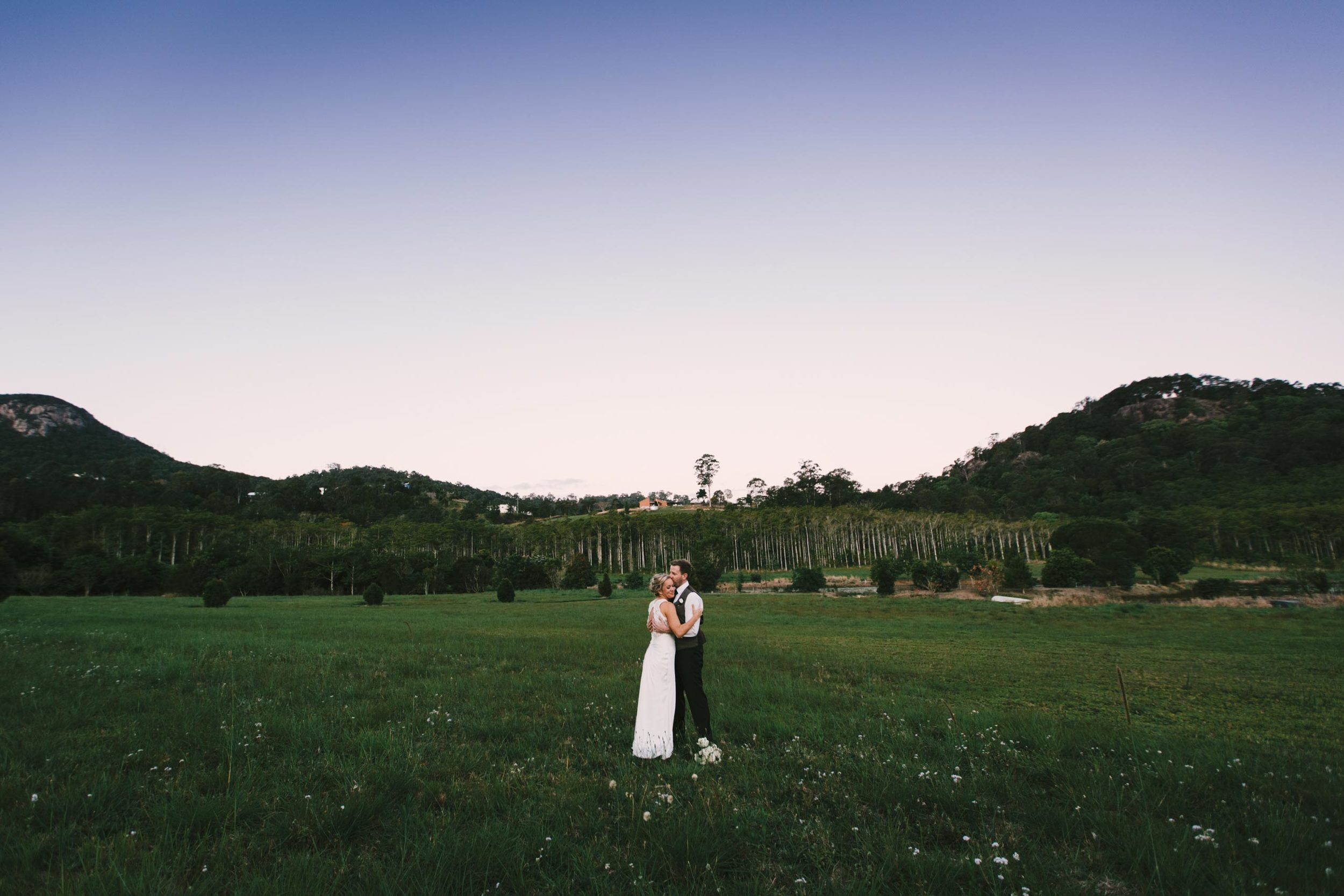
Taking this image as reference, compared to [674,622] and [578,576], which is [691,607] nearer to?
[674,622]

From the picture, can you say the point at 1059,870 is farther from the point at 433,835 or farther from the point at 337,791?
the point at 337,791

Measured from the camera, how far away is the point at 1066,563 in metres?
52.9

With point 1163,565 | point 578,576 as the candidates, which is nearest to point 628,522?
point 578,576

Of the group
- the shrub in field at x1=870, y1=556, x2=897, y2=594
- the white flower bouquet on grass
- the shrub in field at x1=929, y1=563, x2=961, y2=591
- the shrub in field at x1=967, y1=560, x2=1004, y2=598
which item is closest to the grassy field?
the white flower bouquet on grass

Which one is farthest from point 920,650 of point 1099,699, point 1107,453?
point 1107,453

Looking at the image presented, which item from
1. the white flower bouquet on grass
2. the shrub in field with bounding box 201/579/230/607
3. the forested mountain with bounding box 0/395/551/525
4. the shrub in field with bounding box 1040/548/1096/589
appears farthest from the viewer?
the forested mountain with bounding box 0/395/551/525

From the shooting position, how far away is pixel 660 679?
7.76m

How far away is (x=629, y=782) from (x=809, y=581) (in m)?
57.3

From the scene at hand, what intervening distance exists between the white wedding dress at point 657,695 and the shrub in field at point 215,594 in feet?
138

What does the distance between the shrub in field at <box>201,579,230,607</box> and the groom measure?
4203 centimetres

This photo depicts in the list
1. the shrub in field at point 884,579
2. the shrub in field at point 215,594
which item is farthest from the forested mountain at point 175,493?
the shrub in field at point 884,579

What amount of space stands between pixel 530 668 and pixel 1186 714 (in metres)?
12.9

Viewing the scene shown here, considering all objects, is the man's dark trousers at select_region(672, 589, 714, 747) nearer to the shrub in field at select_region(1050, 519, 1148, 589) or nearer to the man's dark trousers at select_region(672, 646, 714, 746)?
the man's dark trousers at select_region(672, 646, 714, 746)

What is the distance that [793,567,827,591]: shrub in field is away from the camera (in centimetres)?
6069
